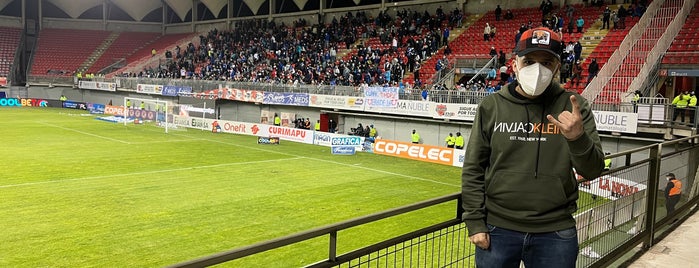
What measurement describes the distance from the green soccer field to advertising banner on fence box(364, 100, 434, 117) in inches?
145

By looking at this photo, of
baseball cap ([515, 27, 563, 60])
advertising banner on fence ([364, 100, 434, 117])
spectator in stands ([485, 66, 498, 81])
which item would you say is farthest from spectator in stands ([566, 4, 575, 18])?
baseball cap ([515, 27, 563, 60])

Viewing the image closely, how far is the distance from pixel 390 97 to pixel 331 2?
2711 centimetres

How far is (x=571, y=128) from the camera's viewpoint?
9.07ft

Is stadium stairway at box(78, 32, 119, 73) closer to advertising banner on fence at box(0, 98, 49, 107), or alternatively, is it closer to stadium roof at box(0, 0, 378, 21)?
stadium roof at box(0, 0, 378, 21)

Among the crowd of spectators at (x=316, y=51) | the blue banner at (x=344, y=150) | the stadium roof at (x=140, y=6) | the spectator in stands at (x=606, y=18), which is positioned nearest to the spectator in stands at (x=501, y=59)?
the crowd of spectators at (x=316, y=51)

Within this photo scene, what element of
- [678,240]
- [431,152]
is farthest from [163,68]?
[678,240]

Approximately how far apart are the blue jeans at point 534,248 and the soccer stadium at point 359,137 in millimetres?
19

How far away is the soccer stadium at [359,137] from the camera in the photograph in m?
3.20

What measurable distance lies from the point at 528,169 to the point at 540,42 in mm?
758

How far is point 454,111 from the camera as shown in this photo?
2642 cm

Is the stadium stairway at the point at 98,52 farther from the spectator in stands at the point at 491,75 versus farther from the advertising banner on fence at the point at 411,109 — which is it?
the spectator in stands at the point at 491,75

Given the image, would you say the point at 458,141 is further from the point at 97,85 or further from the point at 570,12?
the point at 97,85

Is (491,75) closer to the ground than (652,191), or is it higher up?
higher up

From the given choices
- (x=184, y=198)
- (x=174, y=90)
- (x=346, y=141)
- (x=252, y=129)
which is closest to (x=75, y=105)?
(x=174, y=90)
